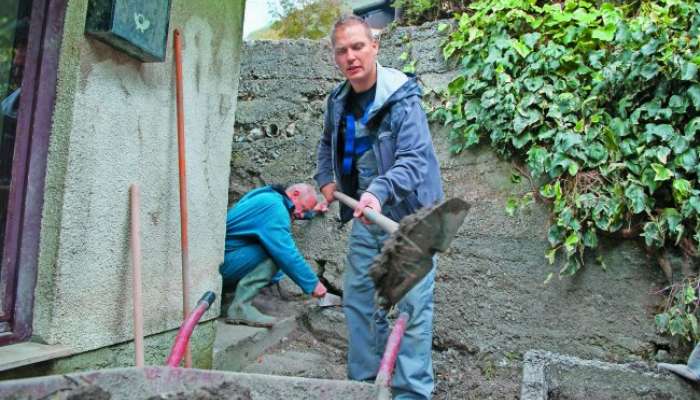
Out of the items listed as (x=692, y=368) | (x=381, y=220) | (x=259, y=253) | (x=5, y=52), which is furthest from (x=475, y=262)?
(x=5, y=52)

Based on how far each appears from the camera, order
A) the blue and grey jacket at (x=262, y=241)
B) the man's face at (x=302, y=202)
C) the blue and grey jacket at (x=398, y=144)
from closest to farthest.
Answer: the blue and grey jacket at (x=398, y=144)
the blue and grey jacket at (x=262, y=241)
the man's face at (x=302, y=202)

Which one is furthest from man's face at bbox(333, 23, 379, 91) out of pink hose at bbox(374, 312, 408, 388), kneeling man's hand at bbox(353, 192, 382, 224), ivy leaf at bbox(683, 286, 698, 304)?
ivy leaf at bbox(683, 286, 698, 304)

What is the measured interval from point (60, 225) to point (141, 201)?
1.58ft

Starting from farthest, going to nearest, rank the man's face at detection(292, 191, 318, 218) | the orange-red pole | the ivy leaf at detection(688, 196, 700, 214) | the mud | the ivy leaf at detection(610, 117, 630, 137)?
1. the man's face at detection(292, 191, 318, 218)
2. the ivy leaf at detection(610, 117, 630, 137)
3. the ivy leaf at detection(688, 196, 700, 214)
4. the orange-red pole
5. the mud

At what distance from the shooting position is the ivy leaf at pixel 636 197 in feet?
10.6

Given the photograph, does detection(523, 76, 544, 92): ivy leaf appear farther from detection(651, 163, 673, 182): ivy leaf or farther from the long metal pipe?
the long metal pipe

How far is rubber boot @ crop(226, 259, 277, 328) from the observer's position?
156 inches

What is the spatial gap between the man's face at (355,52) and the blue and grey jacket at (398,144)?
81mm

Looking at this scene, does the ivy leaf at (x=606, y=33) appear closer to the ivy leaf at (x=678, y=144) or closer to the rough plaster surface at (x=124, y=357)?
the ivy leaf at (x=678, y=144)

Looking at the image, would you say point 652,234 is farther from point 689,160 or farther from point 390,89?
point 390,89

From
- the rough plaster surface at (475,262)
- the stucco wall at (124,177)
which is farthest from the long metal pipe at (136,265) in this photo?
the rough plaster surface at (475,262)

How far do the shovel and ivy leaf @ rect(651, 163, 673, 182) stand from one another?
70.5 inches

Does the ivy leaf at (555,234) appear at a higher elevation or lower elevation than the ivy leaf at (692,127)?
lower

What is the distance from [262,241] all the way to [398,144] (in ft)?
5.28
